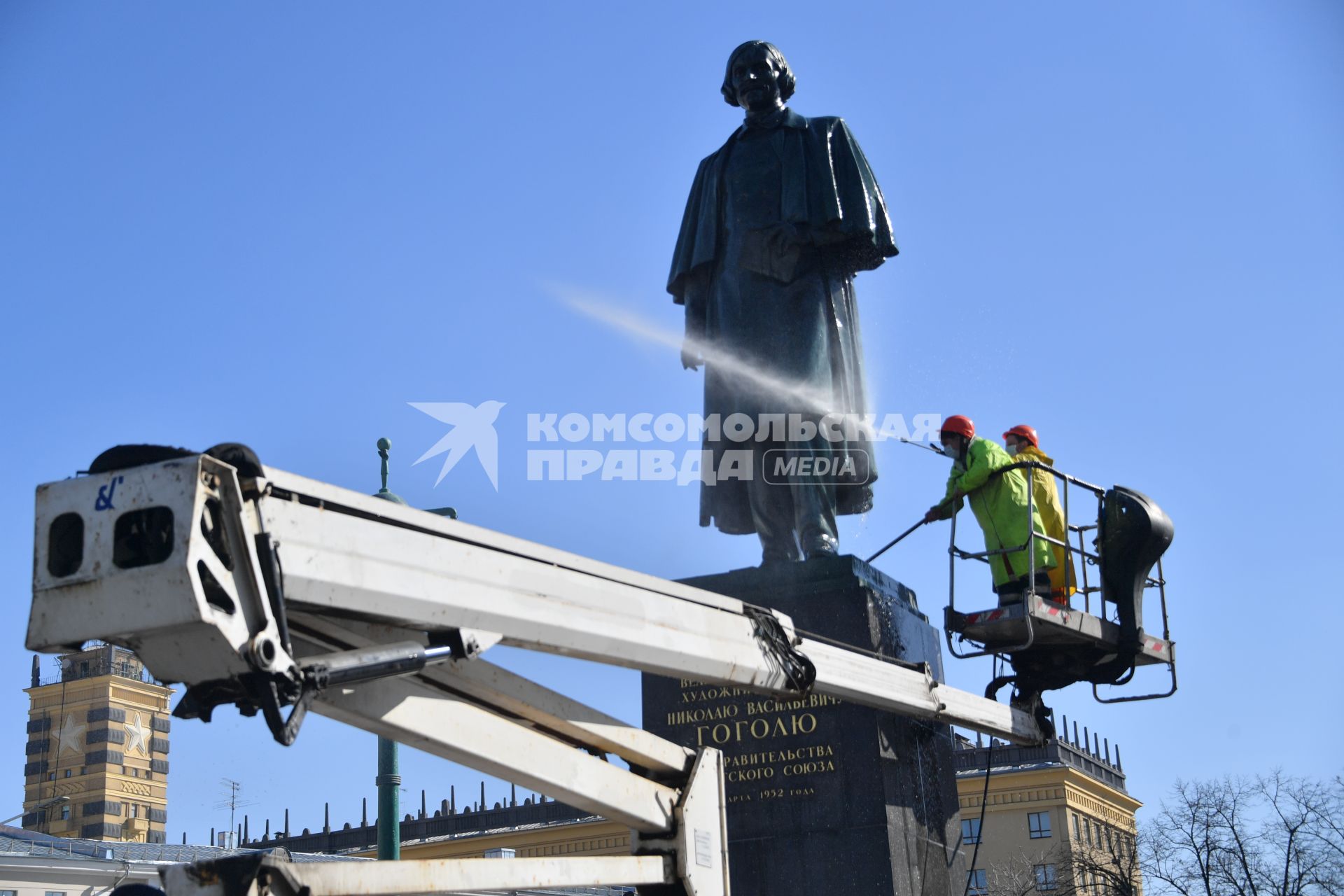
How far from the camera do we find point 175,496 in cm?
462

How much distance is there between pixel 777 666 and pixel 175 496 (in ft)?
11.0

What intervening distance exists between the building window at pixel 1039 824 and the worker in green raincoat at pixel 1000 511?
4748cm

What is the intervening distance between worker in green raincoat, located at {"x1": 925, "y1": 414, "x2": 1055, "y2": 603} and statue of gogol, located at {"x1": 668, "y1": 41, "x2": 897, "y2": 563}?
1265mm

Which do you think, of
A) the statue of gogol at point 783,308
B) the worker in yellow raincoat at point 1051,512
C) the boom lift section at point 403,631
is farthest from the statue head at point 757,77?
the boom lift section at point 403,631

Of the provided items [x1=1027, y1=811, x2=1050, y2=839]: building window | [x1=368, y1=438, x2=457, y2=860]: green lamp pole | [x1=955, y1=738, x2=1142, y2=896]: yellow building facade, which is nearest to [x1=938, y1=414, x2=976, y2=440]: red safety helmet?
[x1=368, y1=438, x2=457, y2=860]: green lamp pole

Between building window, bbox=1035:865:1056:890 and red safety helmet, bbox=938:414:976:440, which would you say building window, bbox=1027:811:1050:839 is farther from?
red safety helmet, bbox=938:414:976:440

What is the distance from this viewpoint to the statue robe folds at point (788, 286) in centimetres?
1111

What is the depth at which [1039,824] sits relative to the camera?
179ft

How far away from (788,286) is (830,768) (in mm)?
3784

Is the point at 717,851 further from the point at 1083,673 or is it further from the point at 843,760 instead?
the point at 1083,673

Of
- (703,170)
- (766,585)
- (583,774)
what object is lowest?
(583,774)

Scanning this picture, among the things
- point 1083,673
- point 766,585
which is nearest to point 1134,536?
point 1083,673

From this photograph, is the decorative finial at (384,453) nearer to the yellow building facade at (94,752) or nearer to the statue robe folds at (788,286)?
the statue robe folds at (788,286)

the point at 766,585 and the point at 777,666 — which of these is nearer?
the point at 777,666
